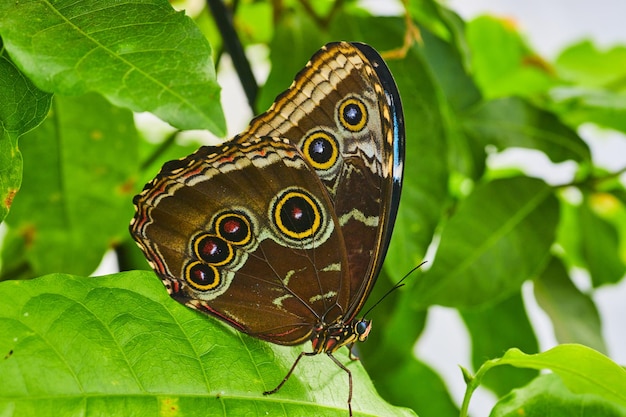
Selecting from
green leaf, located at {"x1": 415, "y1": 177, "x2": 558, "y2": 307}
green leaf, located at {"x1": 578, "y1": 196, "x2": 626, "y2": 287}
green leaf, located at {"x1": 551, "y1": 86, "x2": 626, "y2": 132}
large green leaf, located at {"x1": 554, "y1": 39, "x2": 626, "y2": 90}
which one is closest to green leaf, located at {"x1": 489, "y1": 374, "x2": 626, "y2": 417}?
green leaf, located at {"x1": 415, "y1": 177, "x2": 558, "y2": 307}

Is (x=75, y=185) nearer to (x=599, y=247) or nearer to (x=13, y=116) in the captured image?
(x=13, y=116)

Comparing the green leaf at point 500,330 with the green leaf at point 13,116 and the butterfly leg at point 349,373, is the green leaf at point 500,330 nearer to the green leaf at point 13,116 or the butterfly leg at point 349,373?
the butterfly leg at point 349,373

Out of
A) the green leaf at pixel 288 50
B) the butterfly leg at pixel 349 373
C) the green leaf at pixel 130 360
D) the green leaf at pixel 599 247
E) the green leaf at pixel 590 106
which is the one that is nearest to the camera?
the green leaf at pixel 130 360

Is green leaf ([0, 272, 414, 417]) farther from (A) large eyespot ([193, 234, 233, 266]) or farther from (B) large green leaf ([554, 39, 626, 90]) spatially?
(B) large green leaf ([554, 39, 626, 90])

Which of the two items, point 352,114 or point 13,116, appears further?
point 352,114

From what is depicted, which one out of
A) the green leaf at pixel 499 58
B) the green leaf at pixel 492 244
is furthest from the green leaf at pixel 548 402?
the green leaf at pixel 499 58

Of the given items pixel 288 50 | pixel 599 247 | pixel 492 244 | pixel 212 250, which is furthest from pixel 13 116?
pixel 599 247
